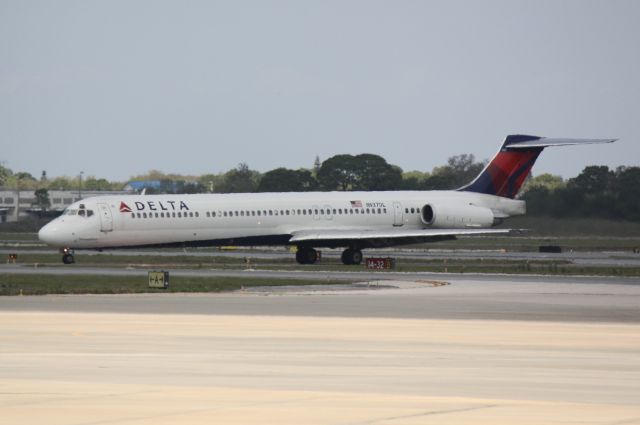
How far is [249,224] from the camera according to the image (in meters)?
73.2

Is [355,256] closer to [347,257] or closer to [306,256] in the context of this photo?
[347,257]

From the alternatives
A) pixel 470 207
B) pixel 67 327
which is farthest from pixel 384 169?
pixel 67 327

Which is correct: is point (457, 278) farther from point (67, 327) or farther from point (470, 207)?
point (67, 327)

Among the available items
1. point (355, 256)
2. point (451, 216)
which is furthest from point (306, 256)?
point (451, 216)

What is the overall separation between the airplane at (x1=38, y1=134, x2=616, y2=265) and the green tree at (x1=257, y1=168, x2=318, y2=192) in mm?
42150

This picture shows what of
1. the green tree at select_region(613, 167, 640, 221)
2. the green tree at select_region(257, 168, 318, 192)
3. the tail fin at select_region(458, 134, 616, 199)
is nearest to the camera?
the tail fin at select_region(458, 134, 616, 199)

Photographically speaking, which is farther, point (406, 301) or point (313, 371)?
point (406, 301)

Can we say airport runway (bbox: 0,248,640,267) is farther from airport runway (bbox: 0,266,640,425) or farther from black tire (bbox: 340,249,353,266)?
airport runway (bbox: 0,266,640,425)

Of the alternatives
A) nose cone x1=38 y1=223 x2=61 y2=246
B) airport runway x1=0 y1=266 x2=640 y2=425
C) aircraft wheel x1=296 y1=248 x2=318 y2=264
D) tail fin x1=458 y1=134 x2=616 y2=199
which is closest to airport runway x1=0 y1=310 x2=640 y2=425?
airport runway x1=0 y1=266 x2=640 y2=425

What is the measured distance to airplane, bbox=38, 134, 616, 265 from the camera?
70.2 meters

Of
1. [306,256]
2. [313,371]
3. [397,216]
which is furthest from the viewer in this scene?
[397,216]

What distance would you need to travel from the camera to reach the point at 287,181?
411ft

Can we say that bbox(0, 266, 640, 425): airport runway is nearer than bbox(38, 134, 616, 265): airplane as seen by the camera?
Yes

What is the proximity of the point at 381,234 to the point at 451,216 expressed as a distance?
637 centimetres
